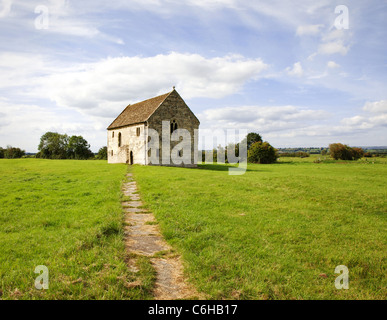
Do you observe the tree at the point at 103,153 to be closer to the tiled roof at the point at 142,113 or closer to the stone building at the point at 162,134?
the tiled roof at the point at 142,113


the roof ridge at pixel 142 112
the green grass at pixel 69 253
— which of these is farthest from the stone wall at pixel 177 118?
the green grass at pixel 69 253

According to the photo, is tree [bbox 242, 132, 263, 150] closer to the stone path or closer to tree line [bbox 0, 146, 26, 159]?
the stone path

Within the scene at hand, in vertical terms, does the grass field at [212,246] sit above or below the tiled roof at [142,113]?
below

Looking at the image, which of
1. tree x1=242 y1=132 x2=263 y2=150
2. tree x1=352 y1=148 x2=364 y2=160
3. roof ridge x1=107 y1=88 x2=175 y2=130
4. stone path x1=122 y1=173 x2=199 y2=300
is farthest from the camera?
tree x1=242 y1=132 x2=263 y2=150

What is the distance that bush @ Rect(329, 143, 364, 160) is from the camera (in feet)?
161

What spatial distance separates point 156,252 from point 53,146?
8537 cm

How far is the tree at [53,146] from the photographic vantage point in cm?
7819

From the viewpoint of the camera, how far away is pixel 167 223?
7.66 metres

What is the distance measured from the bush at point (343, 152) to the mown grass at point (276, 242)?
42.4 metres

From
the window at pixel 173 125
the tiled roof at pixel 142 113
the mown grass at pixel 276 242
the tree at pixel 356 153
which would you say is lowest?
the mown grass at pixel 276 242

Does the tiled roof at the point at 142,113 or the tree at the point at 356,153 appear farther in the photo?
the tree at the point at 356,153

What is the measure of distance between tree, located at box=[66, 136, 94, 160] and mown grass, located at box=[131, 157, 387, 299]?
73.2 meters

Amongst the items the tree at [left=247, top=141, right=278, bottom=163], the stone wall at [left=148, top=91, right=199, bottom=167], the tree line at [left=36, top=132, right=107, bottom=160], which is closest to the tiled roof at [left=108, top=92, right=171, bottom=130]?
the stone wall at [left=148, top=91, right=199, bottom=167]
